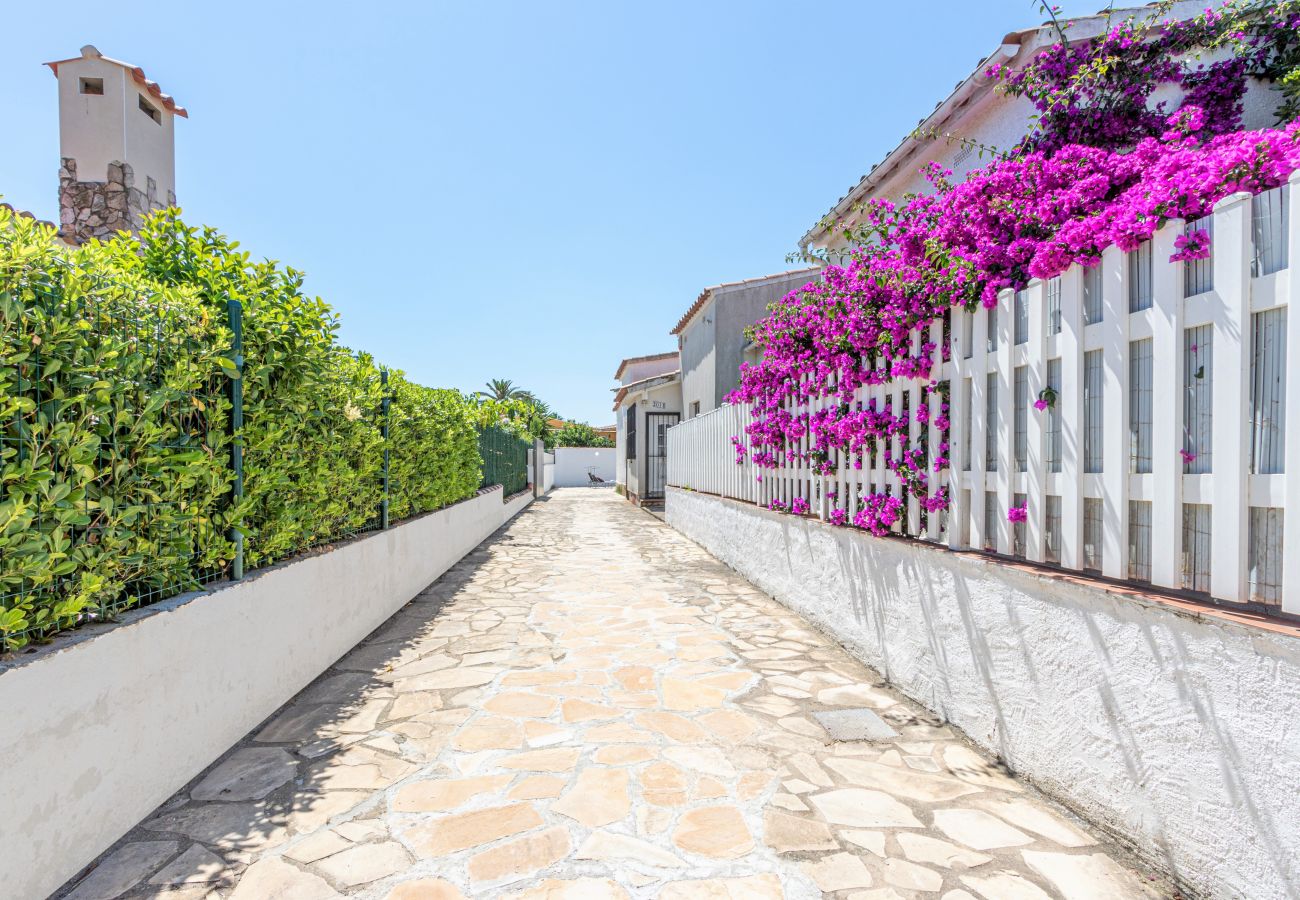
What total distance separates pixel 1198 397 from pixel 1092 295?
640 millimetres

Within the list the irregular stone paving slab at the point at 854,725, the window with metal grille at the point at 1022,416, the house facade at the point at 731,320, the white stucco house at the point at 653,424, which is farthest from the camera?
the white stucco house at the point at 653,424

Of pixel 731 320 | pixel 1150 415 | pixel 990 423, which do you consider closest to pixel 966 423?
pixel 990 423

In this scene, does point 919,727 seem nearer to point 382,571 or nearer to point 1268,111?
point 382,571

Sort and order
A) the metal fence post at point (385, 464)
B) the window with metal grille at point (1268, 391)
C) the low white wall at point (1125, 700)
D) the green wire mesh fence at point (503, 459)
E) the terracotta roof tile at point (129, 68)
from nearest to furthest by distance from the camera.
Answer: the low white wall at point (1125, 700)
the window with metal grille at point (1268, 391)
the metal fence post at point (385, 464)
the terracotta roof tile at point (129, 68)
the green wire mesh fence at point (503, 459)

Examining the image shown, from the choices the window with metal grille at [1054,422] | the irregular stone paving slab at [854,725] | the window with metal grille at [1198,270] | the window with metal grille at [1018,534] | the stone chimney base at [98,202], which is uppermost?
the stone chimney base at [98,202]

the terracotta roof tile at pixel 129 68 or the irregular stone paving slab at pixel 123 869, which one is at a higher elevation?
the terracotta roof tile at pixel 129 68

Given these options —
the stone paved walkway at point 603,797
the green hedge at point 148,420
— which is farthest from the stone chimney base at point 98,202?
the stone paved walkway at point 603,797

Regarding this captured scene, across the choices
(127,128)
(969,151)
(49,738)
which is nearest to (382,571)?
(49,738)

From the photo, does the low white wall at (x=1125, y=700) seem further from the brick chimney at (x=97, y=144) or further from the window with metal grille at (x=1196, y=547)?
the brick chimney at (x=97, y=144)

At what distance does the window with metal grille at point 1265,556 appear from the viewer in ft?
6.39

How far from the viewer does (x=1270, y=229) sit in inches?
77.0

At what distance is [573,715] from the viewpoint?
3.56m

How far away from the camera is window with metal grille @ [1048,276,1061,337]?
→ 2.72m

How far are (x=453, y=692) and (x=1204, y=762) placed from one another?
148 inches
